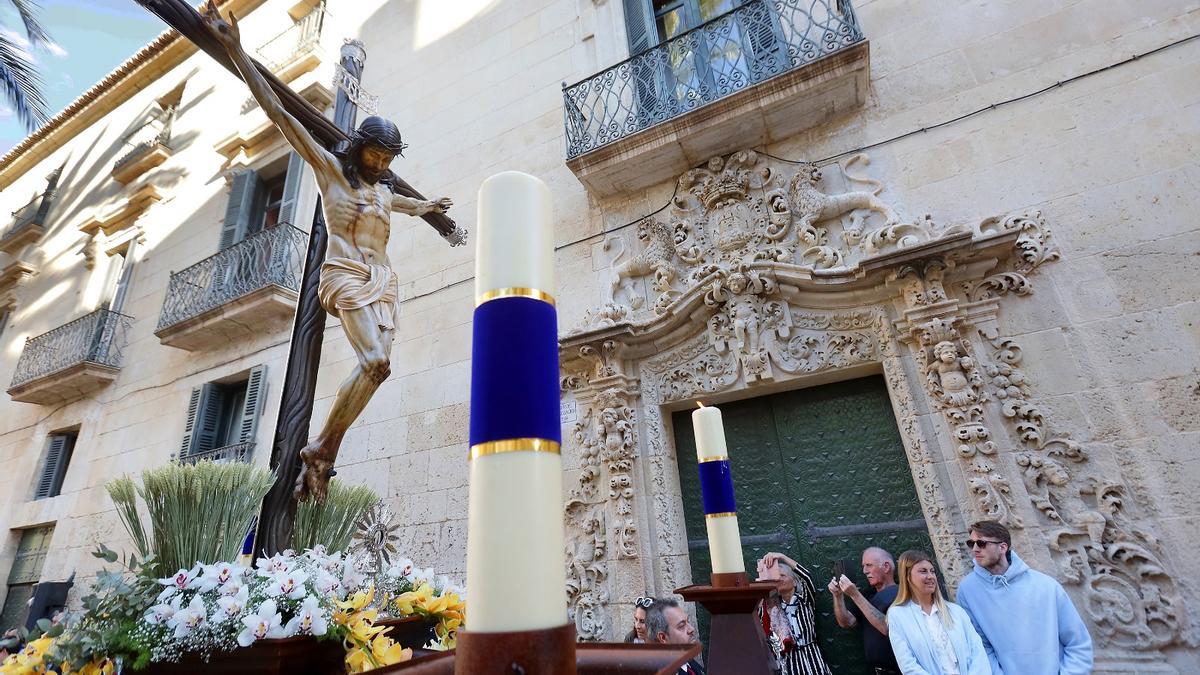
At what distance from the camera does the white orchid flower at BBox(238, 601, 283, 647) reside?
1.05 m

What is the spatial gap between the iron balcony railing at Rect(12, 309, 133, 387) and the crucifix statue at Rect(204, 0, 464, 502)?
308 inches

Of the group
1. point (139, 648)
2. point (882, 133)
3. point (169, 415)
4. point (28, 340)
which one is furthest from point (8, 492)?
point (882, 133)

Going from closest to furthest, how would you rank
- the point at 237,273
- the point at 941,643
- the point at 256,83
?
the point at 256,83 < the point at 941,643 < the point at 237,273

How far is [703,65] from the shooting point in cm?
469

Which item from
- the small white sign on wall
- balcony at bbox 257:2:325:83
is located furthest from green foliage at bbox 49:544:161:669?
balcony at bbox 257:2:325:83

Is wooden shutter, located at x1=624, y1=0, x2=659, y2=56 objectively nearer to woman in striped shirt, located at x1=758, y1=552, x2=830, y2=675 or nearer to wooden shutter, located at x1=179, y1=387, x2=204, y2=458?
woman in striped shirt, located at x1=758, y1=552, x2=830, y2=675

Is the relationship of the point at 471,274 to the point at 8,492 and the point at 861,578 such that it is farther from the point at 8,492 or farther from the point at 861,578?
the point at 8,492

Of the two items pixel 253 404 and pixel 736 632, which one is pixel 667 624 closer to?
pixel 736 632

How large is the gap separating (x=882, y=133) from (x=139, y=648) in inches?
183

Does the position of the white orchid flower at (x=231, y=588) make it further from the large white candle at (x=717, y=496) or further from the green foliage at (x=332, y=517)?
the large white candle at (x=717, y=496)

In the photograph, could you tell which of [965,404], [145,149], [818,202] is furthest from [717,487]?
[145,149]

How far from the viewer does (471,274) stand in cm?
531

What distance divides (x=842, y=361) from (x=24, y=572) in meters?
9.95

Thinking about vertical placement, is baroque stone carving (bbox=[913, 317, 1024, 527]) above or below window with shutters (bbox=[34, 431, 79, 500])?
below
